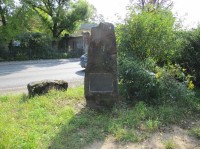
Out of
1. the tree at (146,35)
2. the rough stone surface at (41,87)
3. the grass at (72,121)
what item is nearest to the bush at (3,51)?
the rough stone surface at (41,87)

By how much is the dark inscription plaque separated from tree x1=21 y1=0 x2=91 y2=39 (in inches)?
932

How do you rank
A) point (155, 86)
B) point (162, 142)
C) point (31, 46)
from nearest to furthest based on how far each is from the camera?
1. point (162, 142)
2. point (155, 86)
3. point (31, 46)

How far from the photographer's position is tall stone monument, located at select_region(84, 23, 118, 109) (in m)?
6.05

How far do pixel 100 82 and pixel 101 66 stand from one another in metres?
0.41

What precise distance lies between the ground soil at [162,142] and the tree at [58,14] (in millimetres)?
25520

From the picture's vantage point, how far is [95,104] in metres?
6.05

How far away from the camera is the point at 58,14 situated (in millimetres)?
28812

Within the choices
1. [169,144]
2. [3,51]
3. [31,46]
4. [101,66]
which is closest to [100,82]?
[101,66]

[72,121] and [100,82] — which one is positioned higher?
[100,82]

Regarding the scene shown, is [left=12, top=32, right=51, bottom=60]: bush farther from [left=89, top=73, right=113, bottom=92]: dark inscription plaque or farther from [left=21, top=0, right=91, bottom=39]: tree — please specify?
[left=89, top=73, right=113, bottom=92]: dark inscription plaque

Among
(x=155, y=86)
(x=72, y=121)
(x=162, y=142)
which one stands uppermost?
(x=155, y=86)

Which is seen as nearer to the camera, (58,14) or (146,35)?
(146,35)

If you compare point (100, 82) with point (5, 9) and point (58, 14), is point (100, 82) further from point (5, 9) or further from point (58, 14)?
point (58, 14)

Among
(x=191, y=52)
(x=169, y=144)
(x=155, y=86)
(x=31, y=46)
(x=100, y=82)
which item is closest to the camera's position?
(x=169, y=144)
